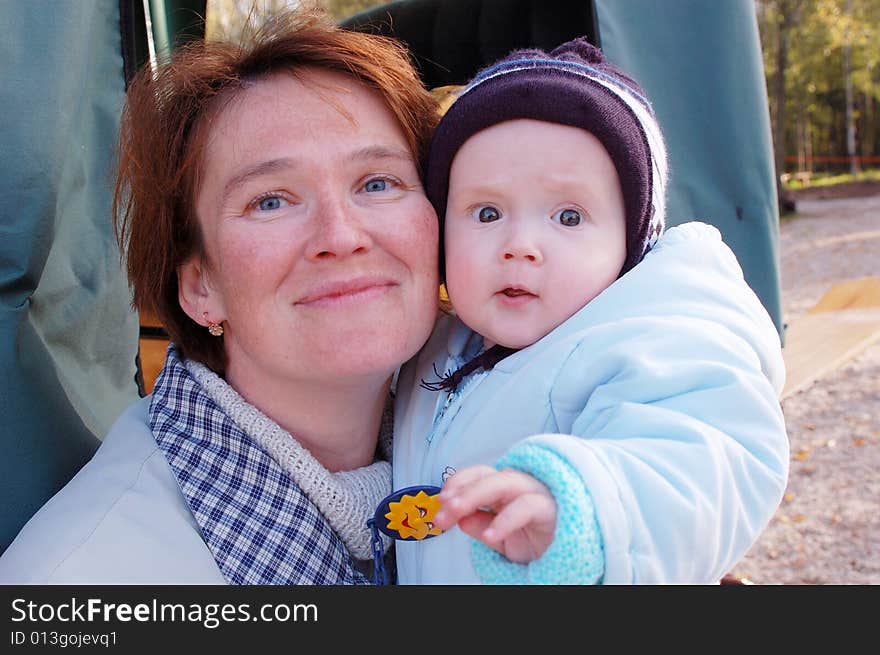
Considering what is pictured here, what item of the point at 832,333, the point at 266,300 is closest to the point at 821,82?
the point at 832,333

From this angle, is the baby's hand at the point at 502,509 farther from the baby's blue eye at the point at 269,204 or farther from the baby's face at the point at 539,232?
the baby's blue eye at the point at 269,204

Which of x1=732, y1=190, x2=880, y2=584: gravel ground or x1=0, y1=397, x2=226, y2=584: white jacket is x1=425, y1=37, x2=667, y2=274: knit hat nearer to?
x1=0, y1=397, x2=226, y2=584: white jacket

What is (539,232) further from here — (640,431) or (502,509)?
(502,509)

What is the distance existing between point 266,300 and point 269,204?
18cm

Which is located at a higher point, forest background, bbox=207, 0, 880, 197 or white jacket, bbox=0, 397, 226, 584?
white jacket, bbox=0, 397, 226, 584

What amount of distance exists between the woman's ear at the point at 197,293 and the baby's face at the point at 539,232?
1.69ft

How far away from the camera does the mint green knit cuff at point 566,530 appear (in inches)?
39.6

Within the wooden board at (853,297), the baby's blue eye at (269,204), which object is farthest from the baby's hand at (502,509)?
the wooden board at (853,297)

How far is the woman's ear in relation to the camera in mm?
1721

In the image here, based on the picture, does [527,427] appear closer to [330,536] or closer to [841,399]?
[330,536]

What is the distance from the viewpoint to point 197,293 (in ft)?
5.74

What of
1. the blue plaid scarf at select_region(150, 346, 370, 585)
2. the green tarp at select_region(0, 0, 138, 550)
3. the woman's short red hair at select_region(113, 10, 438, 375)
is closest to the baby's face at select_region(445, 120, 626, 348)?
the woman's short red hair at select_region(113, 10, 438, 375)

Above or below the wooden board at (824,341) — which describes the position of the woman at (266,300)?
above

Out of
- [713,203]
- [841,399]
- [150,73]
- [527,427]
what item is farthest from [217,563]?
[841,399]
